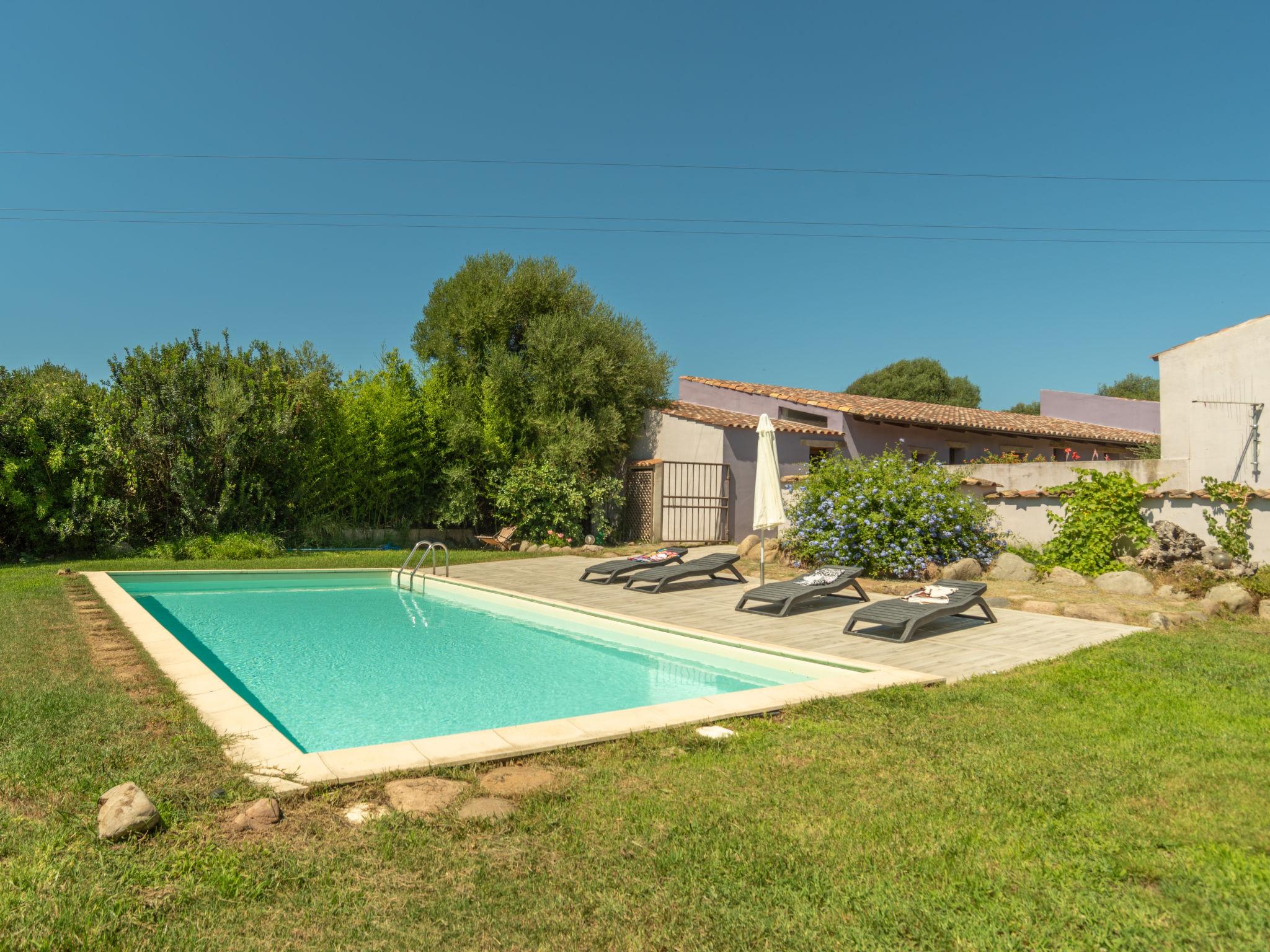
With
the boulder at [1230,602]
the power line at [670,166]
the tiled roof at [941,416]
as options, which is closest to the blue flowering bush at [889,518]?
the boulder at [1230,602]

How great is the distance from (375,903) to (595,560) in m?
12.5

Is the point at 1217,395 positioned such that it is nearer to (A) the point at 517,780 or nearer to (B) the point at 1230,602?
(B) the point at 1230,602

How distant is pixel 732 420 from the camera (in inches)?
744

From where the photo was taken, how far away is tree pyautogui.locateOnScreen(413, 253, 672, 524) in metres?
18.1

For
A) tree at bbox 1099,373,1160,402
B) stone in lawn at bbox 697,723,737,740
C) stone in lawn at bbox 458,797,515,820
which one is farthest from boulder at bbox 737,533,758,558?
tree at bbox 1099,373,1160,402

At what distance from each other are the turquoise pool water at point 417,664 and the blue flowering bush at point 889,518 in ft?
14.2

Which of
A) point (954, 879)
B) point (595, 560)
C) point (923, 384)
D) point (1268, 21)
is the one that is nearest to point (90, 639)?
point (954, 879)

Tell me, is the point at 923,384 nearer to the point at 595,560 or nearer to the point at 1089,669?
the point at 595,560

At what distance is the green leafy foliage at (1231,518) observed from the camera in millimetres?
10516

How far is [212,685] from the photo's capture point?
194 inches

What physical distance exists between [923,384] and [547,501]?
3542cm

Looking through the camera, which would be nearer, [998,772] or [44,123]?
[998,772]

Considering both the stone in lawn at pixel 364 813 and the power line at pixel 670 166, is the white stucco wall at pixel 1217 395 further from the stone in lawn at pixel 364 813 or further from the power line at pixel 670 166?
the stone in lawn at pixel 364 813

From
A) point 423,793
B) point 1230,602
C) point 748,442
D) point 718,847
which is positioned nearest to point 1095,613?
point 1230,602
